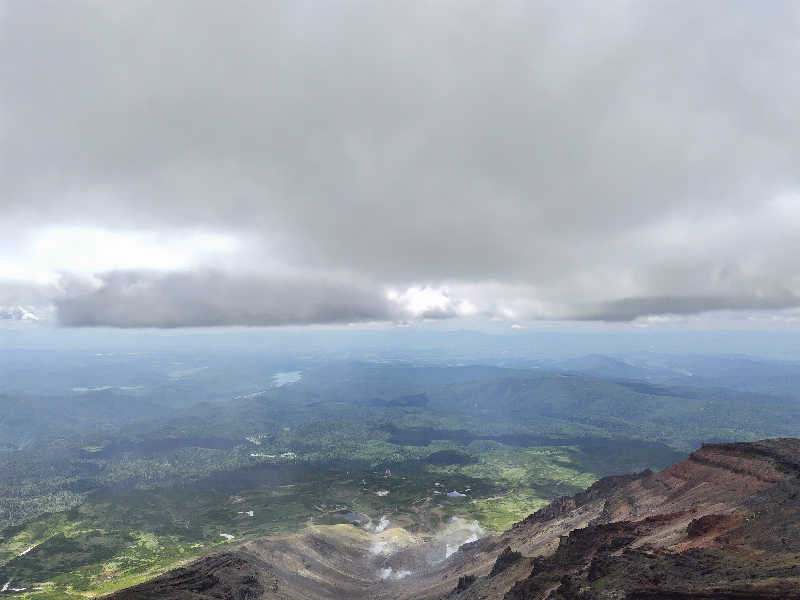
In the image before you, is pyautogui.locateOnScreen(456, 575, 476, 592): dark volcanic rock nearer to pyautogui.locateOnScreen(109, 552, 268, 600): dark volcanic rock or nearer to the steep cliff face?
the steep cliff face

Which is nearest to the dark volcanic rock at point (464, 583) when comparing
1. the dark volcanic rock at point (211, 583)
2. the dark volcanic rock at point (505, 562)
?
the dark volcanic rock at point (505, 562)

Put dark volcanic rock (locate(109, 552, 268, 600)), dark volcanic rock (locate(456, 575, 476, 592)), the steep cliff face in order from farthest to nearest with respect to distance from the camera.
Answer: dark volcanic rock (locate(456, 575, 476, 592)), dark volcanic rock (locate(109, 552, 268, 600)), the steep cliff face

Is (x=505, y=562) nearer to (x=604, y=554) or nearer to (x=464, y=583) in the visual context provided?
(x=464, y=583)

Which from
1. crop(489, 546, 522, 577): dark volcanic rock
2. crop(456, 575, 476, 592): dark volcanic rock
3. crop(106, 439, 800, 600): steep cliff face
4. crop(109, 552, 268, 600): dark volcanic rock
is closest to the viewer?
crop(106, 439, 800, 600): steep cliff face

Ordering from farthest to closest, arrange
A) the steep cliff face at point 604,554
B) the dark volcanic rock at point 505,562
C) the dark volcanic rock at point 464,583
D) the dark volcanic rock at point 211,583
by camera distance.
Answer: the dark volcanic rock at point 464,583, the dark volcanic rock at point 505,562, the dark volcanic rock at point 211,583, the steep cliff face at point 604,554

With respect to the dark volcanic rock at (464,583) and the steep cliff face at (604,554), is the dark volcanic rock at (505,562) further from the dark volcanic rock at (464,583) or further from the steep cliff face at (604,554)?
the dark volcanic rock at (464,583)

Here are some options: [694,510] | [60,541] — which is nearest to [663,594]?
[694,510]

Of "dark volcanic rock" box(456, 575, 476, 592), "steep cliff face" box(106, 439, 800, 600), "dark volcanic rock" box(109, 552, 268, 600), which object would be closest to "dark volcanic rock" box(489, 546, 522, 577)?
"steep cliff face" box(106, 439, 800, 600)

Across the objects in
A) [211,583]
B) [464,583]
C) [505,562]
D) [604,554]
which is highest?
[604,554]

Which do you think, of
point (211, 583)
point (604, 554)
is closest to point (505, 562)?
point (604, 554)
